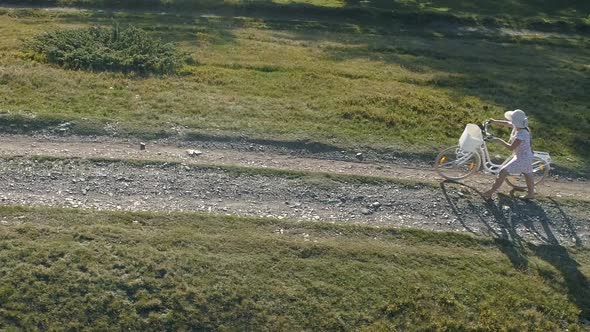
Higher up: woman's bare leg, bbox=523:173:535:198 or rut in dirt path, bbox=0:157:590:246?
woman's bare leg, bbox=523:173:535:198

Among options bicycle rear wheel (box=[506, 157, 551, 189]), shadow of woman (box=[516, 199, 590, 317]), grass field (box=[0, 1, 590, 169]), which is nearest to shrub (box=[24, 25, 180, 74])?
grass field (box=[0, 1, 590, 169])

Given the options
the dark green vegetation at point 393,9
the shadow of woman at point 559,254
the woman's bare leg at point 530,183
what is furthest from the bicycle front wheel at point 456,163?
the dark green vegetation at point 393,9

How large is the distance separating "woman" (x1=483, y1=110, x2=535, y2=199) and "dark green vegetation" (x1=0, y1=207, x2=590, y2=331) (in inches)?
76.2

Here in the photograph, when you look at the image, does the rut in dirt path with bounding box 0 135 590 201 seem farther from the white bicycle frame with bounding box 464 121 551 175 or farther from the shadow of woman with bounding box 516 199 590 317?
the shadow of woman with bounding box 516 199 590 317

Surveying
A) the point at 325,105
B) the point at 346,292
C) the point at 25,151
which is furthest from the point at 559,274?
the point at 25,151

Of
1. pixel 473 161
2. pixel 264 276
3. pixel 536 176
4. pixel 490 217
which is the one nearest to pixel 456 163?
pixel 473 161

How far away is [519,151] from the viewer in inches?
555

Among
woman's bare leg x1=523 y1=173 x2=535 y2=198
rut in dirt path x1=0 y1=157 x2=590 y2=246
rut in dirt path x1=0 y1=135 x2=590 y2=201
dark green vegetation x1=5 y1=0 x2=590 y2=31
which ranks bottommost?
rut in dirt path x1=0 y1=157 x2=590 y2=246

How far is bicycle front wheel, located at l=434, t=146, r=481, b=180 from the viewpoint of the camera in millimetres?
14969

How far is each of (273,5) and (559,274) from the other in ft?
84.5

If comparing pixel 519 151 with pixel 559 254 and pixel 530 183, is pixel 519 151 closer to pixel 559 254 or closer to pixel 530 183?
pixel 530 183

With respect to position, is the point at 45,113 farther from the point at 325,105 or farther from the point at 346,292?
the point at 346,292

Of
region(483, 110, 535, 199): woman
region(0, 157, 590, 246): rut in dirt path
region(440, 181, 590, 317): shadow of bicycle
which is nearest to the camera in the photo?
region(440, 181, 590, 317): shadow of bicycle

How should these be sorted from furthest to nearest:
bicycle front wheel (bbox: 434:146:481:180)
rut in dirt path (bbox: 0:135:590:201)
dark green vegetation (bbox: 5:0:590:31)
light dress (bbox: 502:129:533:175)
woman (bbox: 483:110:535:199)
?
dark green vegetation (bbox: 5:0:590:31)
rut in dirt path (bbox: 0:135:590:201)
bicycle front wheel (bbox: 434:146:481:180)
light dress (bbox: 502:129:533:175)
woman (bbox: 483:110:535:199)
